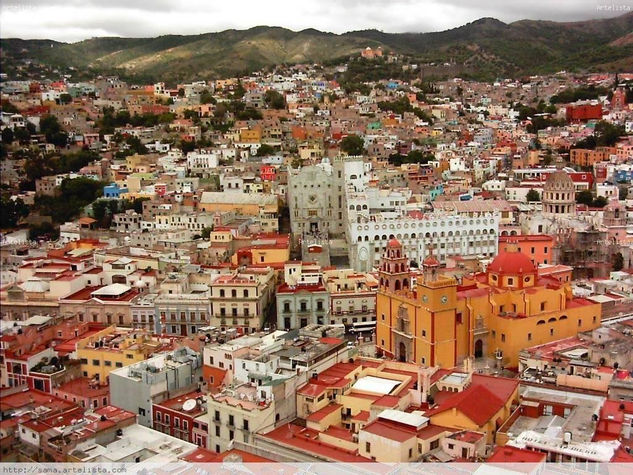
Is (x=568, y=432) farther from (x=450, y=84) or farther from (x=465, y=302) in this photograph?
(x=450, y=84)

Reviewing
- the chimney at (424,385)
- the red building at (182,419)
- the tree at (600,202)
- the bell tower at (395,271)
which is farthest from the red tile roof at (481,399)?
the tree at (600,202)

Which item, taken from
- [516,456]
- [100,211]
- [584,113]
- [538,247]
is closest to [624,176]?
[538,247]

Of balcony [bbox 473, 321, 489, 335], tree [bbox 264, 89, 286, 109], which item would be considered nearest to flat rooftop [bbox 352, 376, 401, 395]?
balcony [bbox 473, 321, 489, 335]

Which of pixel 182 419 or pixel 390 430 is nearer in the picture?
pixel 390 430

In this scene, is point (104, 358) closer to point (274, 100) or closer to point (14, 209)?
point (14, 209)

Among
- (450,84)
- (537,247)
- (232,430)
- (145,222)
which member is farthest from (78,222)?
(450,84)

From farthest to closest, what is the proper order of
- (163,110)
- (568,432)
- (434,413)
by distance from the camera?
(163,110) < (434,413) < (568,432)
